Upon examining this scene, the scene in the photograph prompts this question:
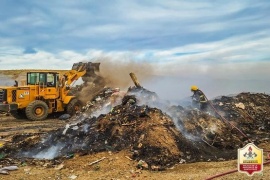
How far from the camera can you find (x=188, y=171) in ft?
28.8

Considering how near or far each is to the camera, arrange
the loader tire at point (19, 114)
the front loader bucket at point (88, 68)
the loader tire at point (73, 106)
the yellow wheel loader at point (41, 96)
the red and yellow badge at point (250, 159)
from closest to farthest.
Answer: the red and yellow badge at point (250, 159), the yellow wheel loader at point (41, 96), the loader tire at point (19, 114), the loader tire at point (73, 106), the front loader bucket at point (88, 68)

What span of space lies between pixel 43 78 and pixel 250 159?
15261mm

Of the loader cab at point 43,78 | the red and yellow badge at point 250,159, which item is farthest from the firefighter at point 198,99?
the red and yellow badge at point 250,159

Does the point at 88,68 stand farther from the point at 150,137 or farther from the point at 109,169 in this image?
the point at 109,169

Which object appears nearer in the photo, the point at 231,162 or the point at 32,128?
the point at 231,162

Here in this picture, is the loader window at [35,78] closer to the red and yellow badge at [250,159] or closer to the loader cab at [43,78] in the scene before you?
the loader cab at [43,78]

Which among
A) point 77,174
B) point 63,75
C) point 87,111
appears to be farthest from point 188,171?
point 63,75

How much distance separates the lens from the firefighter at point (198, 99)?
45.4 ft

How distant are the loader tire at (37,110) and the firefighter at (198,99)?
7.70 meters

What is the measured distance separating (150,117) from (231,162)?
2.65 metres

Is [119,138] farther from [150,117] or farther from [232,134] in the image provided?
[232,134]

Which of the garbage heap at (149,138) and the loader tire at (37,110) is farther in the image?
the loader tire at (37,110)

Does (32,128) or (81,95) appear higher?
(81,95)

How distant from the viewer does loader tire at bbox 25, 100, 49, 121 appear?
17906 millimetres
